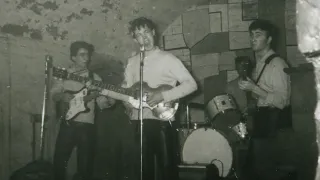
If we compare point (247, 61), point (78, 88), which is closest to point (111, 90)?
point (78, 88)

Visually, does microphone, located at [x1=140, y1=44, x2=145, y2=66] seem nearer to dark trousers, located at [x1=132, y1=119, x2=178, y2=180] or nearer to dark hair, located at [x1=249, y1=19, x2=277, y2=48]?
dark trousers, located at [x1=132, y1=119, x2=178, y2=180]

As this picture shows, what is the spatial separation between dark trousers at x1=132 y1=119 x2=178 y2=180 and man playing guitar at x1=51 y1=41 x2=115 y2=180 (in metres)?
0.30

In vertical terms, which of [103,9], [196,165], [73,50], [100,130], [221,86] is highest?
[103,9]

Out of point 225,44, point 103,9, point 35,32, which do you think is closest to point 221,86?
point 225,44

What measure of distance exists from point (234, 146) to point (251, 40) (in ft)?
2.11

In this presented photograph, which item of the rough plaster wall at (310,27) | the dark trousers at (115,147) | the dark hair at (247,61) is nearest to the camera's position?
the rough plaster wall at (310,27)

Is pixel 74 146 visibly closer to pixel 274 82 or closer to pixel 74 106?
pixel 74 106

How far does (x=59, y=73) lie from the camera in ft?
8.30

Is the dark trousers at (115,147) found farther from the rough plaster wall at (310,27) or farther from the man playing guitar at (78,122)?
the rough plaster wall at (310,27)

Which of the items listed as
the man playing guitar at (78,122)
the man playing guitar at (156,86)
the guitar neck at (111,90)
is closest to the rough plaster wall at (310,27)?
the man playing guitar at (156,86)

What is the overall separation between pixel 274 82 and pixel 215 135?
469 mm

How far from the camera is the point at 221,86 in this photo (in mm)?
2361

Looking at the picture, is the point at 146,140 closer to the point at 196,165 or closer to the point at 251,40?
the point at 196,165

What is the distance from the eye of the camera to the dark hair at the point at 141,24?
249 centimetres
